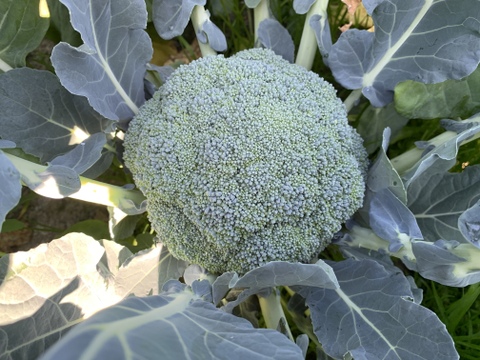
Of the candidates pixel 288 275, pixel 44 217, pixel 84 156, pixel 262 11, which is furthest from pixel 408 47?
pixel 44 217

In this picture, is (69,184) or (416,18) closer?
(69,184)

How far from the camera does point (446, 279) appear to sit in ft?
2.79

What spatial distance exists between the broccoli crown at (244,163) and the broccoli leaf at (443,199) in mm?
147

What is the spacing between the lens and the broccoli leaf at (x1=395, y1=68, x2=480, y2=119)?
3.29 feet

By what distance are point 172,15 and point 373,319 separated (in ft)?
2.47

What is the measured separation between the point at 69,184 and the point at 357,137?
1.87 feet

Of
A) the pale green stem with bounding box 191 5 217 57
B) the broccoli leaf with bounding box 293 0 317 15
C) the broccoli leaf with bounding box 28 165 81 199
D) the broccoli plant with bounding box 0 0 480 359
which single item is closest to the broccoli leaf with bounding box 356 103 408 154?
the broccoli plant with bounding box 0 0 480 359

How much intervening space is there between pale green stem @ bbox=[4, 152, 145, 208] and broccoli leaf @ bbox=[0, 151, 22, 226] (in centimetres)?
10

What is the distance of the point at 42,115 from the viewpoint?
3.28 ft

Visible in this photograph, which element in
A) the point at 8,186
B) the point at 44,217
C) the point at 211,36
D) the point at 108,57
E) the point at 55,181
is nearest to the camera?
the point at 8,186

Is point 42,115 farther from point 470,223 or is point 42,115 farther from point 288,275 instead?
point 470,223

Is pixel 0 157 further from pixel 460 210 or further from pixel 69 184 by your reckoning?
pixel 460 210

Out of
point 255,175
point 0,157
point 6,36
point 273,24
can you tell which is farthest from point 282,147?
point 6,36

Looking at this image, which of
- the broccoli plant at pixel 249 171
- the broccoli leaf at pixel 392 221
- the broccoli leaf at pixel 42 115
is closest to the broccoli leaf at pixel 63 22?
the broccoli plant at pixel 249 171
